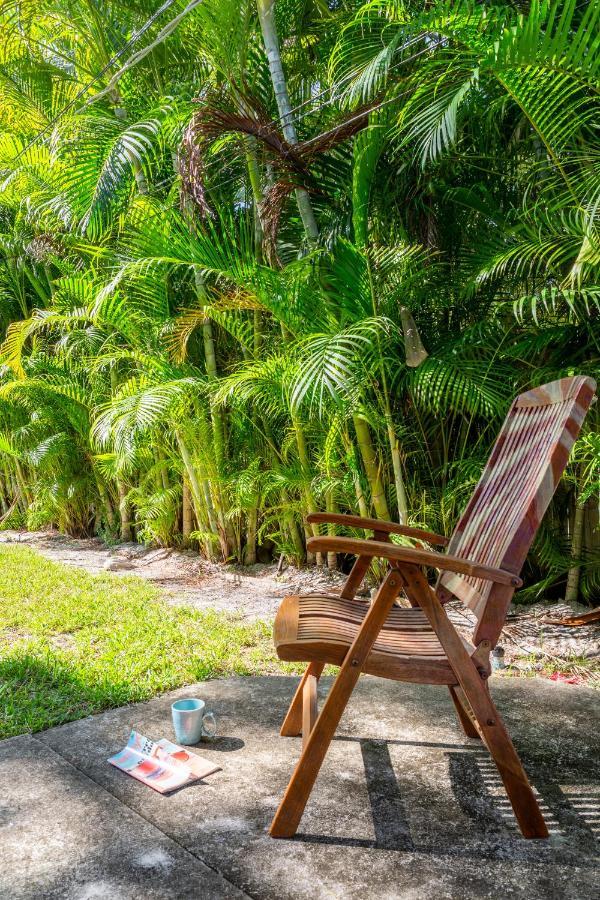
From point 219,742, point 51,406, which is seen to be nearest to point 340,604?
point 219,742

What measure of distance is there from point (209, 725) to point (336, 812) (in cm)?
62

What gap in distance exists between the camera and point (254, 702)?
261 cm

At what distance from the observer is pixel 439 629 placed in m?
1.72

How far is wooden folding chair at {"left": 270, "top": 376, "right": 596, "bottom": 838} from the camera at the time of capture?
1701 millimetres

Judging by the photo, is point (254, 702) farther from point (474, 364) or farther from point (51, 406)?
point (51, 406)

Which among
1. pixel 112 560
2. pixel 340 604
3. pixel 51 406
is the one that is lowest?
pixel 112 560

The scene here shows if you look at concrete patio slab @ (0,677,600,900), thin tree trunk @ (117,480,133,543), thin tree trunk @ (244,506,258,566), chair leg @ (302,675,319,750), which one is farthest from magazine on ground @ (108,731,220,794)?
thin tree trunk @ (117,480,133,543)

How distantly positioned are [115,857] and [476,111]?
324 cm

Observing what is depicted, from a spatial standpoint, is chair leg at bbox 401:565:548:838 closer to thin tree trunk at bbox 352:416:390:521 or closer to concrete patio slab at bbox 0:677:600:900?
concrete patio slab at bbox 0:677:600:900

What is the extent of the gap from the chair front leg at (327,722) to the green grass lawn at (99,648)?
1.14m

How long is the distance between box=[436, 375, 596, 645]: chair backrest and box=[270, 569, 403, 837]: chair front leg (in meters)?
0.27

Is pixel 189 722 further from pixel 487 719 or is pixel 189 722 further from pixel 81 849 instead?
pixel 487 719

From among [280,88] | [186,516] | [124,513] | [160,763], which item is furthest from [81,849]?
[124,513]

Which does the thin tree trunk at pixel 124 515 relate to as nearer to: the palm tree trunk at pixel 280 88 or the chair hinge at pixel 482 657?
the palm tree trunk at pixel 280 88
